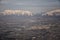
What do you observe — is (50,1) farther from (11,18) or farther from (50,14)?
(11,18)

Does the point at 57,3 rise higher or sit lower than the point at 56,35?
higher

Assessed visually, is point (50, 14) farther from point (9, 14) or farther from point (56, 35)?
point (9, 14)

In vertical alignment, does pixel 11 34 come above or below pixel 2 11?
below

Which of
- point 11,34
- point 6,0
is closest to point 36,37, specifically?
point 11,34

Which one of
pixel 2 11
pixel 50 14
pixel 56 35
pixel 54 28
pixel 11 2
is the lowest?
pixel 56 35

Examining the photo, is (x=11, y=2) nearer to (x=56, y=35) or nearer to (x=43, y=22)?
(x=43, y=22)

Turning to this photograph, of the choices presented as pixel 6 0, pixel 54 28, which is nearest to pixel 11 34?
pixel 6 0

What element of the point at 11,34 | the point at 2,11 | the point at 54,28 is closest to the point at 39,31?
the point at 54,28
